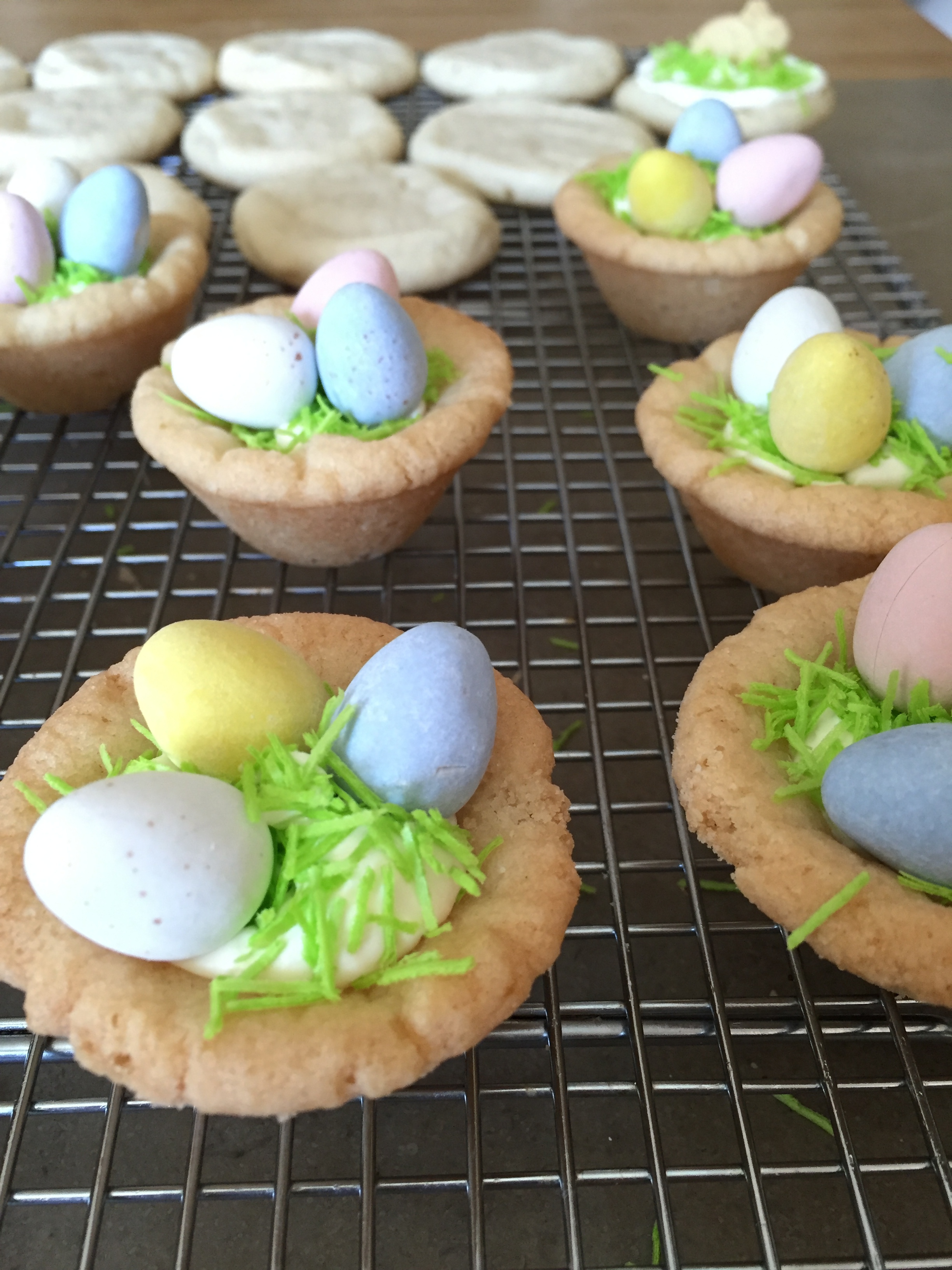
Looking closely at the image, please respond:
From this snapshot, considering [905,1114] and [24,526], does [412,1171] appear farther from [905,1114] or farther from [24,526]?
[24,526]

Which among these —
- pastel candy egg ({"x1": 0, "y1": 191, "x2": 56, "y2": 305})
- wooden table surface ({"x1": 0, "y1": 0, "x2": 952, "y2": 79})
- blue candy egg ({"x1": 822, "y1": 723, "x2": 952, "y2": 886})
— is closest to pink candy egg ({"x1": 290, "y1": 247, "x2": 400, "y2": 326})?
pastel candy egg ({"x1": 0, "y1": 191, "x2": 56, "y2": 305})

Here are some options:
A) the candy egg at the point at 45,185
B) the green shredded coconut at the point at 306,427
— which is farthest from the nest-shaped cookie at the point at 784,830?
the candy egg at the point at 45,185

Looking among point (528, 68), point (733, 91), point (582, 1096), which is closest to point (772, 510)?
point (582, 1096)

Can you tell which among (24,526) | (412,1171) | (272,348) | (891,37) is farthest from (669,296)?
(891,37)

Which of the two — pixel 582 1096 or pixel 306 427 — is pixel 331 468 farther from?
pixel 582 1096

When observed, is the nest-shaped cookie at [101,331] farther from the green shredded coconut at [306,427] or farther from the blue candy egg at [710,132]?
the blue candy egg at [710,132]
